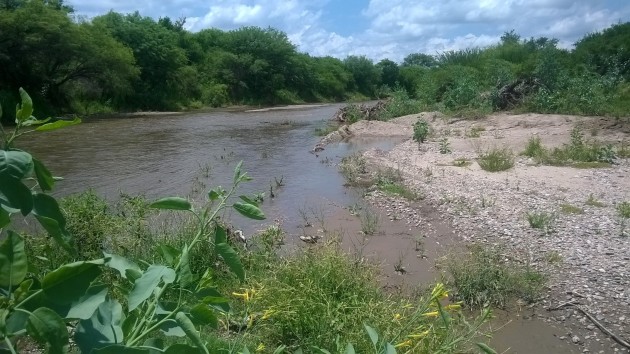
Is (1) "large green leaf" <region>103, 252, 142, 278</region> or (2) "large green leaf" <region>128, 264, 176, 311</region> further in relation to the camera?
(1) "large green leaf" <region>103, 252, 142, 278</region>

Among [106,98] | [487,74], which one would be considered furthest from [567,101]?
[106,98]

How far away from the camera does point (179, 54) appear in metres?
50.1

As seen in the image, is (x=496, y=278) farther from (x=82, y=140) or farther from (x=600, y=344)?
(x=82, y=140)

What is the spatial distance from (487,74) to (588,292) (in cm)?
2775

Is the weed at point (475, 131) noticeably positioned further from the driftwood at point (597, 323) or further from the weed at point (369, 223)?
the driftwood at point (597, 323)

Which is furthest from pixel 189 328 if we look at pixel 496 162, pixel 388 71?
pixel 388 71

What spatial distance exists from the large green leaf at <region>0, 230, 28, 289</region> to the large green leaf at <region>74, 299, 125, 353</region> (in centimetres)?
17

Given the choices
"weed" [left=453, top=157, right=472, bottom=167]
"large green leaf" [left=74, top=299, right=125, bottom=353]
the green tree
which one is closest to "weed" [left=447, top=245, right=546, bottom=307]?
"large green leaf" [left=74, top=299, right=125, bottom=353]

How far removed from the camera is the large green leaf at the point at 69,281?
4.10ft

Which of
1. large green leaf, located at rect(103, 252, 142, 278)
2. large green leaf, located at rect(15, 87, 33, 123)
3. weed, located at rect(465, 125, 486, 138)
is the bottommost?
weed, located at rect(465, 125, 486, 138)

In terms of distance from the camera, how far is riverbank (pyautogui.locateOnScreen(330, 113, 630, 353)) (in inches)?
240

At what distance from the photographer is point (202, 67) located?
56906 millimetres

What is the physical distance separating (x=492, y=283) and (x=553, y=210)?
3604 mm

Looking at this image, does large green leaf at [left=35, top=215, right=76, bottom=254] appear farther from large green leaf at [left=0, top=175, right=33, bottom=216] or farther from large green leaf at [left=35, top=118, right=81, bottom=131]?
large green leaf at [left=35, top=118, right=81, bottom=131]
